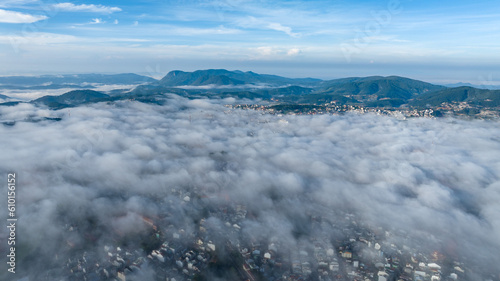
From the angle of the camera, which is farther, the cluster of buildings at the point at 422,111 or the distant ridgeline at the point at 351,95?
the distant ridgeline at the point at 351,95

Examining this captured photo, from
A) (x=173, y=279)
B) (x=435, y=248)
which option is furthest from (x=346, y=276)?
(x=173, y=279)

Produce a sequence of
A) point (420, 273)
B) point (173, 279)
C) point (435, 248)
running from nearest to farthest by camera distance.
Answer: point (173, 279), point (420, 273), point (435, 248)

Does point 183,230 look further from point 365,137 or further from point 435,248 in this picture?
point 365,137

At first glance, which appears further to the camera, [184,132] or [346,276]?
[184,132]

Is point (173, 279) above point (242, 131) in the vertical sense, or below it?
below

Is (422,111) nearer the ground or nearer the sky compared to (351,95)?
nearer the ground

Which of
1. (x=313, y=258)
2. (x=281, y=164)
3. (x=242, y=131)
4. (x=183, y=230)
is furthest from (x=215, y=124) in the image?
(x=313, y=258)

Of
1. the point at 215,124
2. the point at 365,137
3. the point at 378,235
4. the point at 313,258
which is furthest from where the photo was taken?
the point at 215,124

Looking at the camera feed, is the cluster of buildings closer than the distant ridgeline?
Yes

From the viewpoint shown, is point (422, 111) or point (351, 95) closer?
point (422, 111)

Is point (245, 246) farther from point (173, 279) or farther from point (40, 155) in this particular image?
point (40, 155)
